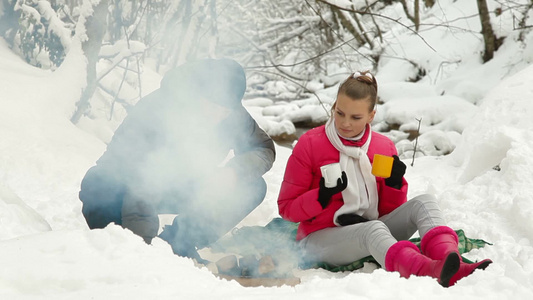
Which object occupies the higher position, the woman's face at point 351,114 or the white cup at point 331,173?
the woman's face at point 351,114

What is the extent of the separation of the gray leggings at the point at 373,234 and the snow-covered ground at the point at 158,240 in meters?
0.11

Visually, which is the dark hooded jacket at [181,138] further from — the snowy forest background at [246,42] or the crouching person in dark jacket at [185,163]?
the snowy forest background at [246,42]

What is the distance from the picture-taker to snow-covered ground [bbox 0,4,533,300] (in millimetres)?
1383

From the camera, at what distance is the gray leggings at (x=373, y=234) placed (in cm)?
234

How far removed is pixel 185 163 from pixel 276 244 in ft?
2.23

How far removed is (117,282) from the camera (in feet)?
4.68

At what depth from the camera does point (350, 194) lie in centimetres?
255

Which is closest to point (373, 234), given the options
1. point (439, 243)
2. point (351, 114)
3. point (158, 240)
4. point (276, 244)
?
point (439, 243)

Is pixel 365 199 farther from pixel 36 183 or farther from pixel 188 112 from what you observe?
pixel 36 183

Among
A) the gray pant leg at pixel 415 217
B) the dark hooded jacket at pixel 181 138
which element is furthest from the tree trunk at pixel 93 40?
the gray pant leg at pixel 415 217

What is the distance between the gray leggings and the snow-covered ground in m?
0.11

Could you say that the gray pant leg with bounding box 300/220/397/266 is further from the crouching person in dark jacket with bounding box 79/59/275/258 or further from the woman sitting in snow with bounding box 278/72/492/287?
the crouching person in dark jacket with bounding box 79/59/275/258

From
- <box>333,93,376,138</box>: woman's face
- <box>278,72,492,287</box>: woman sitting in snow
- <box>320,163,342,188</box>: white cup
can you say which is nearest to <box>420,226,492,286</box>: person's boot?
<box>278,72,492,287</box>: woman sitting in snow

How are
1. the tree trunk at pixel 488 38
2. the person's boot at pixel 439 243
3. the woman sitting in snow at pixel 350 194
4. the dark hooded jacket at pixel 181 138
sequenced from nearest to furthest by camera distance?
the person's boot at pixel 439 243, the woman sitting in snow at pixel 350 194, the dark hooded jacket at pixel 181 138, the tree trunk at pixel 488 38
